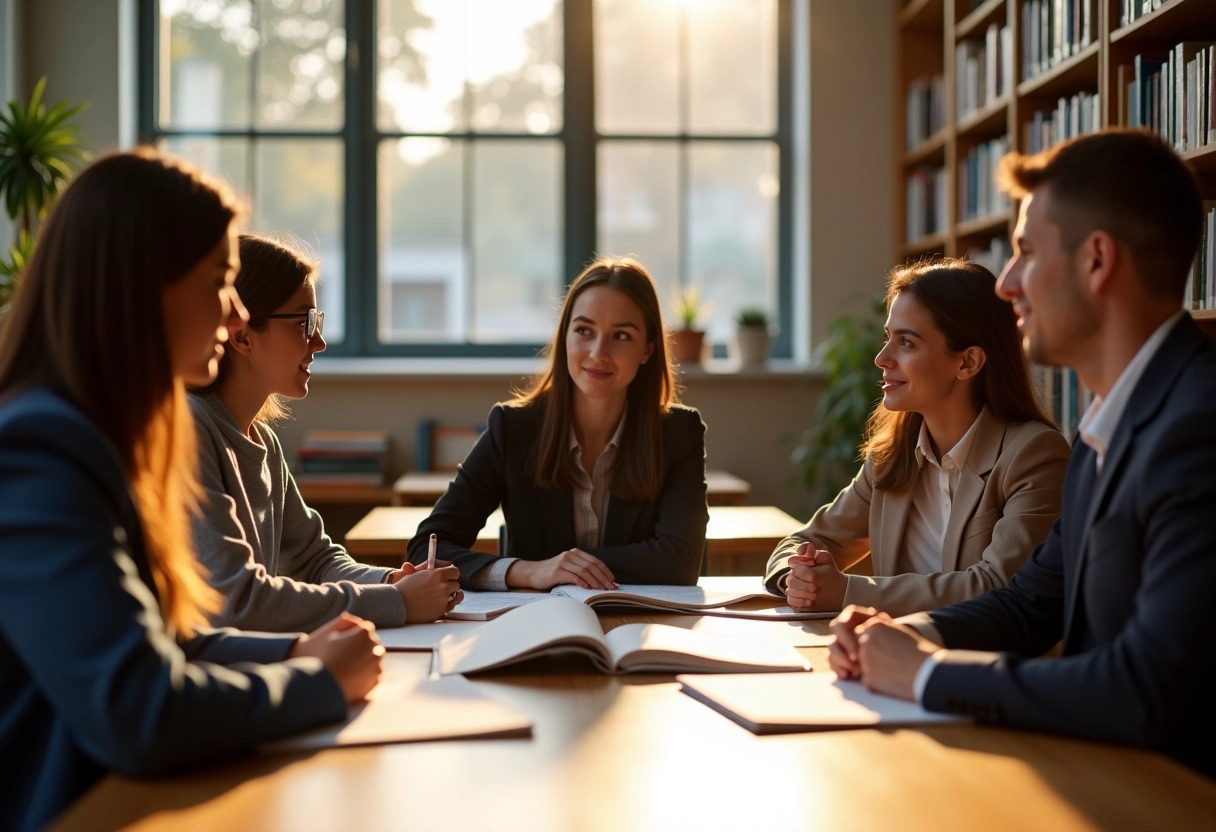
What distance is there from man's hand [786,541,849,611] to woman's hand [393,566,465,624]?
1.74 ft

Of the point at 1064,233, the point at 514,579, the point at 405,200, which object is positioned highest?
the point at 405,200

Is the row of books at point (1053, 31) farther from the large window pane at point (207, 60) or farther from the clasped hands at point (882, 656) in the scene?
the large window pane at point (207, 60)

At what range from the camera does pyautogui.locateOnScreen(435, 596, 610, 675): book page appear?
1423 mm

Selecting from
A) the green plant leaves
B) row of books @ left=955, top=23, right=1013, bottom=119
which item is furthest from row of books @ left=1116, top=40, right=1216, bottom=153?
the green plant leaves

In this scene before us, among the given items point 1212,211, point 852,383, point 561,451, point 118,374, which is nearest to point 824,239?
point 852,383

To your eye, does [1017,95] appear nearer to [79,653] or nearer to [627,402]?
[627,402]

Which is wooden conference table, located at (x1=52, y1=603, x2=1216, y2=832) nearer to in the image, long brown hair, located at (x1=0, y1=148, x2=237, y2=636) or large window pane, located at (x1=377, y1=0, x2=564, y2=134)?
long brown hair, located at (x1=0, y1=148, x2=237, y2=636)

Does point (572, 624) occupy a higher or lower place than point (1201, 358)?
lower

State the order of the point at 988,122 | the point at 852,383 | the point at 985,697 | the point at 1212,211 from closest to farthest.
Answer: the point at 985,697 → the point at 1212,211 → the point at 988,122 → the point at 852,383

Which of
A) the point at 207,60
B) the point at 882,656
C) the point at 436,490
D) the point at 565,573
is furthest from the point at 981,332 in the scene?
the point at 207,60

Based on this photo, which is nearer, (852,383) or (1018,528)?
(1018,528)

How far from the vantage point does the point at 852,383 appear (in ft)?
15.7

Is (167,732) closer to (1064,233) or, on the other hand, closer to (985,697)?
(985,697)

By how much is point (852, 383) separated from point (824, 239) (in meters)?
0.78
